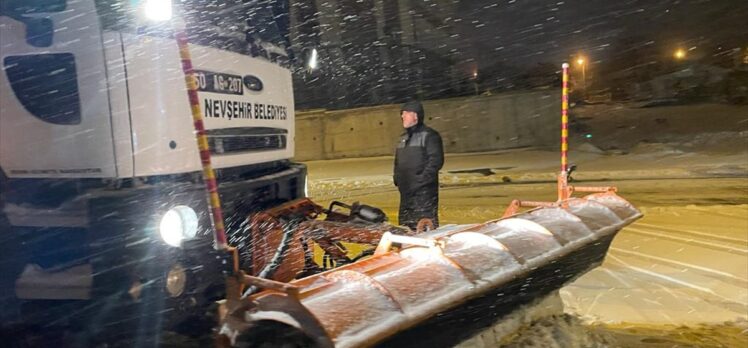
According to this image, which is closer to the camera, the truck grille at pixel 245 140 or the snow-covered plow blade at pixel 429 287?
the snow-covered plow blade at pixel 429 287

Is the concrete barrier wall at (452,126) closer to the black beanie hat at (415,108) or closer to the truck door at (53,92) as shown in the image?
the black beanie hat at (415,108)

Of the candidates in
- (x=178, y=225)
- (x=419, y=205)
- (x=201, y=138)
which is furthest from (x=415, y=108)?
(x=201, y=138)

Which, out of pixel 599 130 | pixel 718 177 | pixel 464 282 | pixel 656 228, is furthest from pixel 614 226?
pixel 599 130

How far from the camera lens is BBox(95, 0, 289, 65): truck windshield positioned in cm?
298

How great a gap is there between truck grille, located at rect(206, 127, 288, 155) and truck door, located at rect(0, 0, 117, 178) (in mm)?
631

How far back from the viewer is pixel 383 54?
31.0m

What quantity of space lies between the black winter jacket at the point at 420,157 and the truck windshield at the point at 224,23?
1623 millimetres

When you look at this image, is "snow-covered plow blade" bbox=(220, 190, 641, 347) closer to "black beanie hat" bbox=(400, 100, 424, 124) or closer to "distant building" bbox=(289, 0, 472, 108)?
"black beanie hat" bbox=(400, 100, 424, 124)

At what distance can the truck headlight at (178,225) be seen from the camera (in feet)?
9.89

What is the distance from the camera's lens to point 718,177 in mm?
13164

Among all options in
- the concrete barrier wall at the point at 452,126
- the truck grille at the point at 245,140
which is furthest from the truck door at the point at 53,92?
the concrete barrier wall at the point at 452,126

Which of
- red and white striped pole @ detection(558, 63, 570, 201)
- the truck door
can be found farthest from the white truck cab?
red and white striped pole @ detection(558, 63, 570, 201)

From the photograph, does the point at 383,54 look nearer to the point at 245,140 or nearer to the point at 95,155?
the point at 245,140

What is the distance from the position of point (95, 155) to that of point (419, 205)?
3.44 metres
